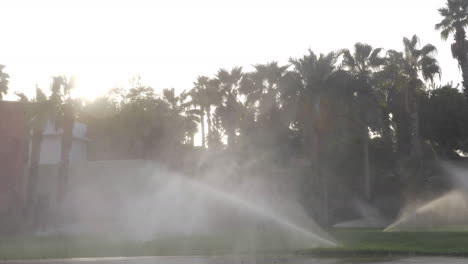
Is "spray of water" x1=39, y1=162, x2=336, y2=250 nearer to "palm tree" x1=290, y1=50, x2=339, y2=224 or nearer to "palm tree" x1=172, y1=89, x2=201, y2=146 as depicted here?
"palm tree" x1=290, y1=50, x2=339, y2=224

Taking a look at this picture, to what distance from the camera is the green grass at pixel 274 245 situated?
2128 cm

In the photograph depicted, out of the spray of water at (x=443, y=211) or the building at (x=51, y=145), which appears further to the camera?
the building at (x=51, y=145)

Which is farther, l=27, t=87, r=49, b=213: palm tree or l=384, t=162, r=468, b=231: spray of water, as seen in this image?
l=27, t=87, r=49, b=213: palm tree

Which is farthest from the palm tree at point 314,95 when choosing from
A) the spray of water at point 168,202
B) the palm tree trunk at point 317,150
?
the spray of water at point 168,202

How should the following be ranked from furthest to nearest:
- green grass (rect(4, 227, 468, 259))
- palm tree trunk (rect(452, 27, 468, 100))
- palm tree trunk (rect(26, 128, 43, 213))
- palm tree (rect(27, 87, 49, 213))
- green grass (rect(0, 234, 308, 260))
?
palm tree trunk (rect(26, 128, 43, 213))
palm tree (rect(27, 87, 49, 213))
palm tree trunk (rect(452, 27, 468, 100))
green grass (rect(0, 234, 308, 260))
green grass (rect(4, 227, 468, 259))

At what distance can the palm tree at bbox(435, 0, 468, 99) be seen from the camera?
140 ft

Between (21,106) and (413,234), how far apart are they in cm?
3002

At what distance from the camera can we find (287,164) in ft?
154

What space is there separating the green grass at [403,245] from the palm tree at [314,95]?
37.7 ft

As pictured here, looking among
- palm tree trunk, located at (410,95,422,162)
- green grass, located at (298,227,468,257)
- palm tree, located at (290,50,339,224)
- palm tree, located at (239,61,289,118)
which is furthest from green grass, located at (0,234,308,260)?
palm tree trunk, located at (410,95,422,162)

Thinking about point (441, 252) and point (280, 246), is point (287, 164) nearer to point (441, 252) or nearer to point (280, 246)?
point (280, 246)

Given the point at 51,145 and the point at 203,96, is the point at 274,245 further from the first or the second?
the point at 51,145

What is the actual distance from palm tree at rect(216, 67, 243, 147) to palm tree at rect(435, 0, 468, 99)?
16708mm

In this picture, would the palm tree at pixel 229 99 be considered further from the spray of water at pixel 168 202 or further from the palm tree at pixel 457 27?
the palm tree at pixel 457 27
